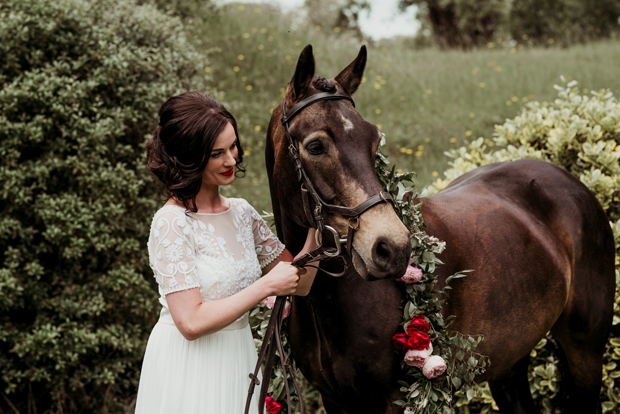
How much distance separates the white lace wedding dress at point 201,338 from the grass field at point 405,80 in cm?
468

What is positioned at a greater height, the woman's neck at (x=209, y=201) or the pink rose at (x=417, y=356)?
the woman's neck at (x=209, y=201)

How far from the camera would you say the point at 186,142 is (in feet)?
6.58

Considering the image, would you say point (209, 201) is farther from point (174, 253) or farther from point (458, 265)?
point (458, 265)

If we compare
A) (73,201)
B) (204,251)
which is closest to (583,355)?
(204,251)

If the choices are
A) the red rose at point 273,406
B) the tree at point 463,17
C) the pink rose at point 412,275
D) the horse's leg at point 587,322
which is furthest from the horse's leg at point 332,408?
the tree at point 463,17

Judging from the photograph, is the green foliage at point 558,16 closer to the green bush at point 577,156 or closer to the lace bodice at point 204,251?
the green bush at point 577,156

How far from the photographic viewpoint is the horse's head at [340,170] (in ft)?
5.54

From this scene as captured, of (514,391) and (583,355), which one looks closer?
(583,355)

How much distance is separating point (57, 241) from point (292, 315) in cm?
242

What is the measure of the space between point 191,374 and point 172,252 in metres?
0.54

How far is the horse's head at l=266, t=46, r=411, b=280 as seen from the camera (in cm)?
169

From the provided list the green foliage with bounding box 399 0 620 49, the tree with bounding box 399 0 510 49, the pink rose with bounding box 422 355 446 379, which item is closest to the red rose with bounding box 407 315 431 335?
the pink rose with bounding box 422 355 446 379

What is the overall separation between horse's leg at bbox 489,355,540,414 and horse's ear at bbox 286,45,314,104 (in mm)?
2581

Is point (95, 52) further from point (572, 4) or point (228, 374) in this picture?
point (572, 4)
